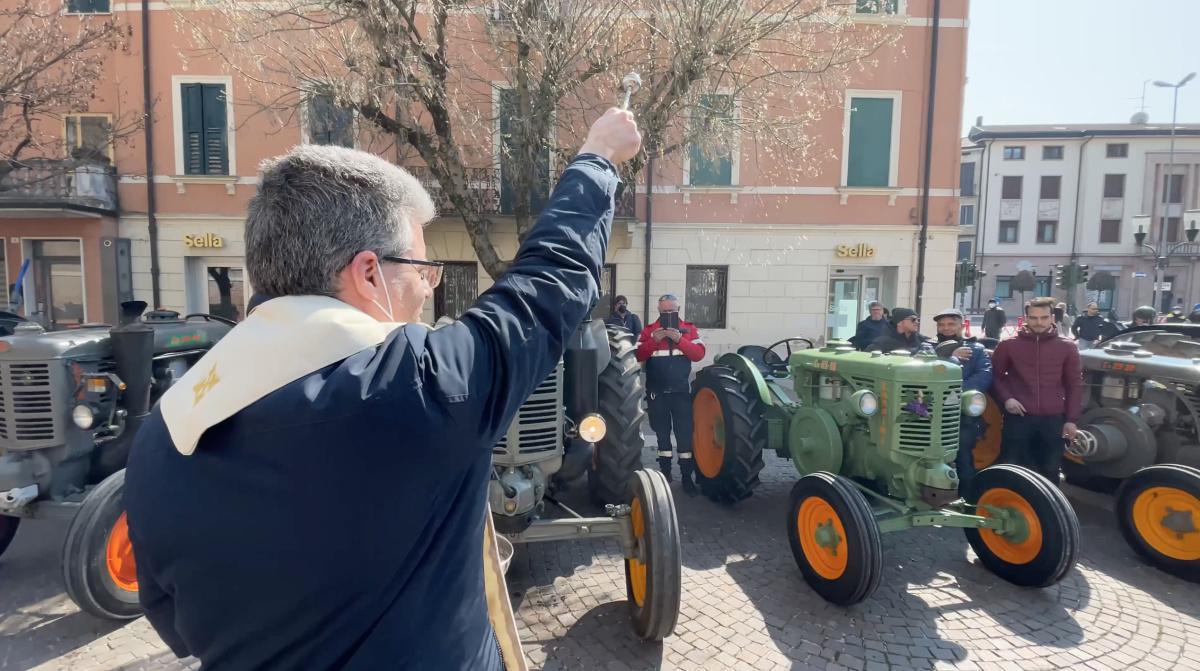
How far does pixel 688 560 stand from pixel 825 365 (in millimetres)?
1778

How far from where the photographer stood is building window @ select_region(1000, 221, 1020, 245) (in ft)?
129

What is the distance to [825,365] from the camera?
491 centimetres

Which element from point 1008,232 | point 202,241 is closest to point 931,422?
point 202,241

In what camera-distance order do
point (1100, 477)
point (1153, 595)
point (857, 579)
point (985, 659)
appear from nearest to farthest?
point (985, 659) < point (857, 579) < point (1153, 595) < point (1100, 477)

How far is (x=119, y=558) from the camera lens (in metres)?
3.60

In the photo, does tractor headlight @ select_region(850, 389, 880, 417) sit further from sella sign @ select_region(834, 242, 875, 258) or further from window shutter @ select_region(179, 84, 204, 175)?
window shutter @ select_region(179, 84, 204, 175)

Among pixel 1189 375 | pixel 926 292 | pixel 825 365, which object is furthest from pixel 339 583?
pixel 926 292

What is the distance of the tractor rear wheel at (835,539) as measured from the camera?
11.7ft

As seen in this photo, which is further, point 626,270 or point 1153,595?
point 626,270

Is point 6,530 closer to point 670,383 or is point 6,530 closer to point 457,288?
point 670,383

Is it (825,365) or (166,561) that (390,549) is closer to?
(166,561)

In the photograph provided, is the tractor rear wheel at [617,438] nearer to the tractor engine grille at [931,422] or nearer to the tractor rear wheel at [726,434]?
the tractor rear wheel at [726,434]

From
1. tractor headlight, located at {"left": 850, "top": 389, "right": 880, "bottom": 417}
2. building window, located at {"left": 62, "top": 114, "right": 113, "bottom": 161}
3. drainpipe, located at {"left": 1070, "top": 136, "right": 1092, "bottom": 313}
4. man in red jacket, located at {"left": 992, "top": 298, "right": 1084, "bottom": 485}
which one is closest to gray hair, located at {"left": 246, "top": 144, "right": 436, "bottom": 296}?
tractor headlight, located at {"left": 850, "top": 389, "right": 880, "bottom": 417}

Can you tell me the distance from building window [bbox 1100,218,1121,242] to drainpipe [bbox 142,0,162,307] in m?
45.4
